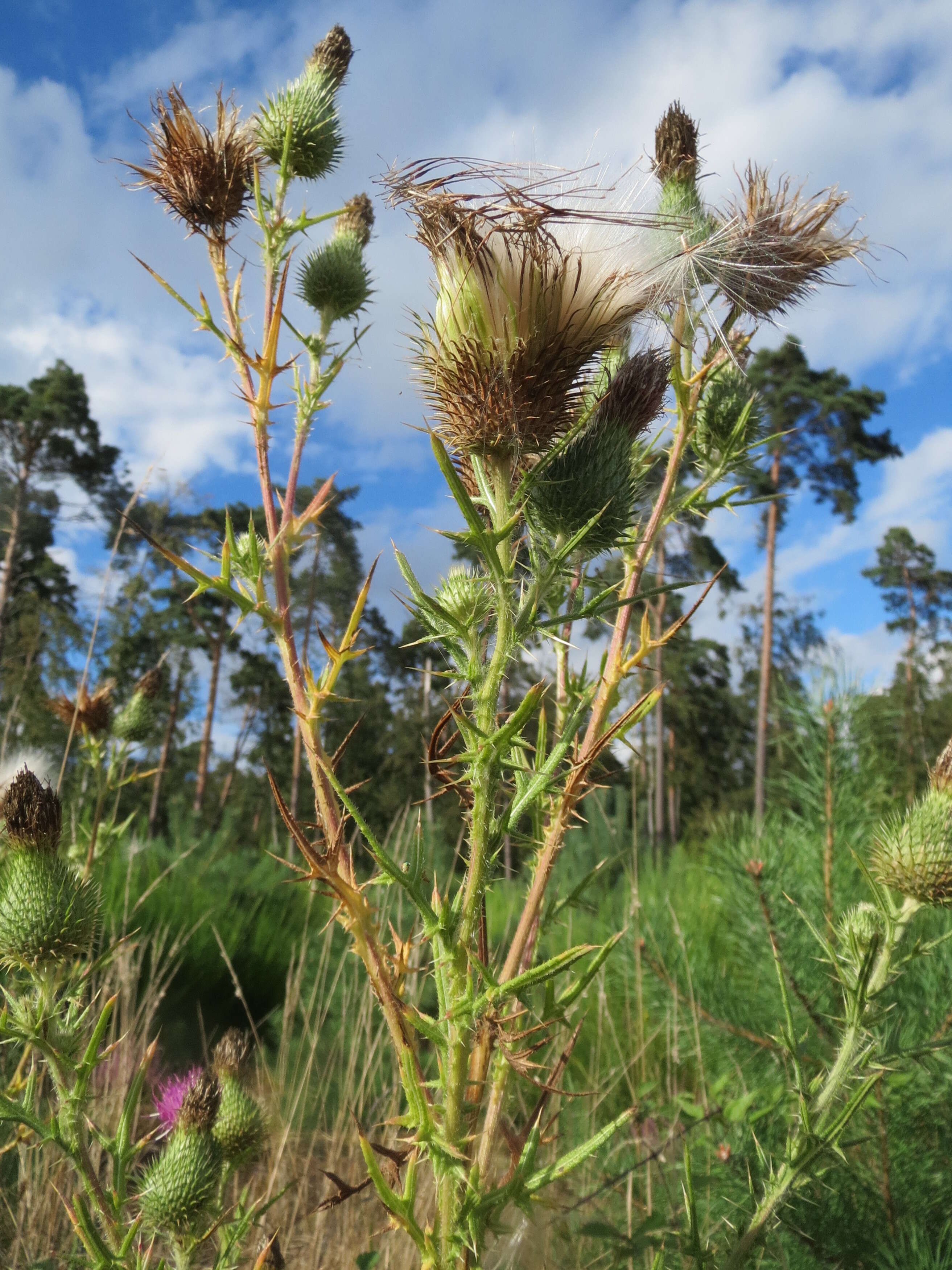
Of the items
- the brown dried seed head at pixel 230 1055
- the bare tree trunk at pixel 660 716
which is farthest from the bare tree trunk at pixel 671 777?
the brown dried seed head at pixel 230 1055

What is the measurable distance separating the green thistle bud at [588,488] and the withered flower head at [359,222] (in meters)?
1.54

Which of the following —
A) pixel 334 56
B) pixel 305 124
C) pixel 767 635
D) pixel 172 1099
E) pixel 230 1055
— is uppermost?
pixel 767 635

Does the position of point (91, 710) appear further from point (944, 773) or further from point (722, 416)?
point (944, 773)

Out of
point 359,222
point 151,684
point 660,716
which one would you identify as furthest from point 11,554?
point 359,222

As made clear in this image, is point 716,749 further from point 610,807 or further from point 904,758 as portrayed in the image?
point 610,807

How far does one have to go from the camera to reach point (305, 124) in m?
1.95

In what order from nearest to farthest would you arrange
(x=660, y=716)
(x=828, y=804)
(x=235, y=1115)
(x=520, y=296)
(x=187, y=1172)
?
(x=520, y=296) → (x=187, y=1172) → (x=235, y=1115) → (x=828, y=804) → (x=660, y=716)

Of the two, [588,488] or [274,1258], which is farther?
[274,1258]

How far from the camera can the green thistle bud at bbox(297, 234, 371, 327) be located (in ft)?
6.73

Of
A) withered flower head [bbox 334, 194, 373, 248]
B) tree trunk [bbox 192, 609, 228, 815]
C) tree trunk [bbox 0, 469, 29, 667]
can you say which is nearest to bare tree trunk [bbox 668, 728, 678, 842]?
tree trunk [bbox 192, 609, 228, 815]

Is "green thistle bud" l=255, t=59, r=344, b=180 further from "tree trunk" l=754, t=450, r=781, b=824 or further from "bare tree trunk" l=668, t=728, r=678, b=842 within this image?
"bare tree trunk" l=668, t=728, r=678, b=842

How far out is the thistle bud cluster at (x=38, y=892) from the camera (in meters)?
1.26

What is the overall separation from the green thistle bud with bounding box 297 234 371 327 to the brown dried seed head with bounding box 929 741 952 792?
1643 millimetres

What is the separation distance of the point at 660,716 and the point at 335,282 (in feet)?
78.0
